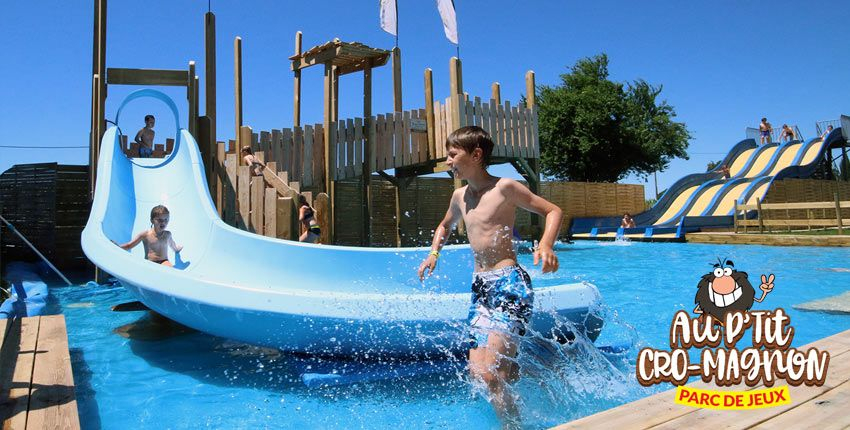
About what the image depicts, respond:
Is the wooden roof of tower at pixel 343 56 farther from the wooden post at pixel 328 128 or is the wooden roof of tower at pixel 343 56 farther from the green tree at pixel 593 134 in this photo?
the green tree at pixel 593 134

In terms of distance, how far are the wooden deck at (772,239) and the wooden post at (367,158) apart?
29.1 ft

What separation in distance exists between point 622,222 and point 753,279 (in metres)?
10.2

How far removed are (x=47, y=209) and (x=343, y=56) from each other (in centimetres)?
551

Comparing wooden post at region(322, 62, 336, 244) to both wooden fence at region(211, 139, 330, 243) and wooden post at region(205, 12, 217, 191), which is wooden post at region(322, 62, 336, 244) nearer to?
wooden fence at region(211, 139, 330, 243)

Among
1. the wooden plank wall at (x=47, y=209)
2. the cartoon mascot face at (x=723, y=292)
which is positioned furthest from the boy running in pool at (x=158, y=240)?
the cartoon mascot face at (x=723, y=292)

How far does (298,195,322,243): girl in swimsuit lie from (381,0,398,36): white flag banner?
4884 mm

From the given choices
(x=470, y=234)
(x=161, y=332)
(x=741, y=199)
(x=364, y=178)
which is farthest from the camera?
(x=741, y=199)

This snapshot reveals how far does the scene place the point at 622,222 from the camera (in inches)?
697

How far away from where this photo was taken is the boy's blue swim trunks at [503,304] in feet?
8.15

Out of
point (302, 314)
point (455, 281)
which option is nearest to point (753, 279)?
point (455, 281)

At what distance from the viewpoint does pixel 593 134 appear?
25.1 metres

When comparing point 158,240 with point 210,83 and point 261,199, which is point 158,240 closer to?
point 261,199

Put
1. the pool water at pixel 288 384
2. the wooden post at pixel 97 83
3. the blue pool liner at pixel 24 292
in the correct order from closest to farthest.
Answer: the pool water at pixel 288 384, the blue pool liner at pixel 24 292, the wooden post at pixel 97 83

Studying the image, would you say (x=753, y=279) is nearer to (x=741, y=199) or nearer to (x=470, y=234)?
(x=470, y=234)
